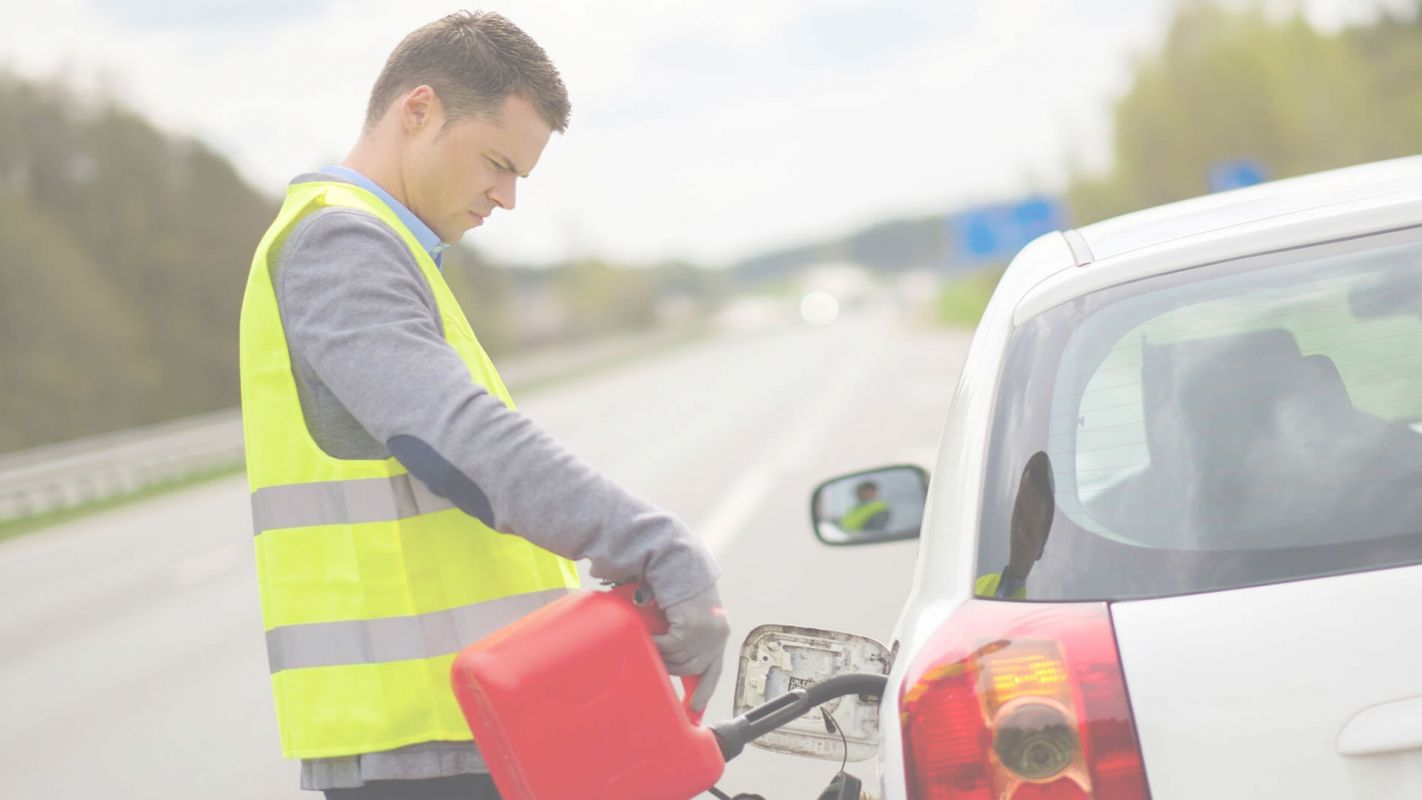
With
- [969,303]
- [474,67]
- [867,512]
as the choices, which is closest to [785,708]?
[474,67]

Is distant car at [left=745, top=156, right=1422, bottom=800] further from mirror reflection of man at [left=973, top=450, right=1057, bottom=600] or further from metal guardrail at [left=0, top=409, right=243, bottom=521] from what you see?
metal guardrail at [left=0, top=409, right=243, bottom=521]

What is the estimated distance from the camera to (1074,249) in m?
2.73

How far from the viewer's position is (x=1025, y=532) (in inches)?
84.1

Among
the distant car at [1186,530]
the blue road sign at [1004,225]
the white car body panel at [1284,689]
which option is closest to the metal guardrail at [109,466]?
the distant car at [1186,530]

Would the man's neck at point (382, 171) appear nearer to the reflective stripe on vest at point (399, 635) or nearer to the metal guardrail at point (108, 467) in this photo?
the reflective stripe on vest at point (399, 635)

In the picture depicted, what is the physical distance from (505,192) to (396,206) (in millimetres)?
149

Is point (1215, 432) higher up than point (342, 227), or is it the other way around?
point (342, 227)

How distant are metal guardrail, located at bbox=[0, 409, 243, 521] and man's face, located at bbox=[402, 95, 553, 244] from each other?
18672 millimetres

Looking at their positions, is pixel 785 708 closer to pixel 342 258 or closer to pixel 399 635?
pixel 399 635

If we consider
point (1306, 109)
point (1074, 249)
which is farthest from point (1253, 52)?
point (1074, 249)

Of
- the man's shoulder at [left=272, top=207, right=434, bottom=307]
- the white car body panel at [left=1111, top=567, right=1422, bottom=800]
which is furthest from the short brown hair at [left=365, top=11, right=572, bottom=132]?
the white car body panel at [left=1111, top=567, right=1422, bottom=800]

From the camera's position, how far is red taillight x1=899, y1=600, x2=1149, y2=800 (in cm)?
192

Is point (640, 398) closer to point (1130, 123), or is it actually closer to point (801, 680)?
point (1130, 123)

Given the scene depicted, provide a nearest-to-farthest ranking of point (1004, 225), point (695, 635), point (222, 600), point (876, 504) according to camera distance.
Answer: point (695, 635) < point (876, 504) < point (222, 600) < point (1004, 225)
